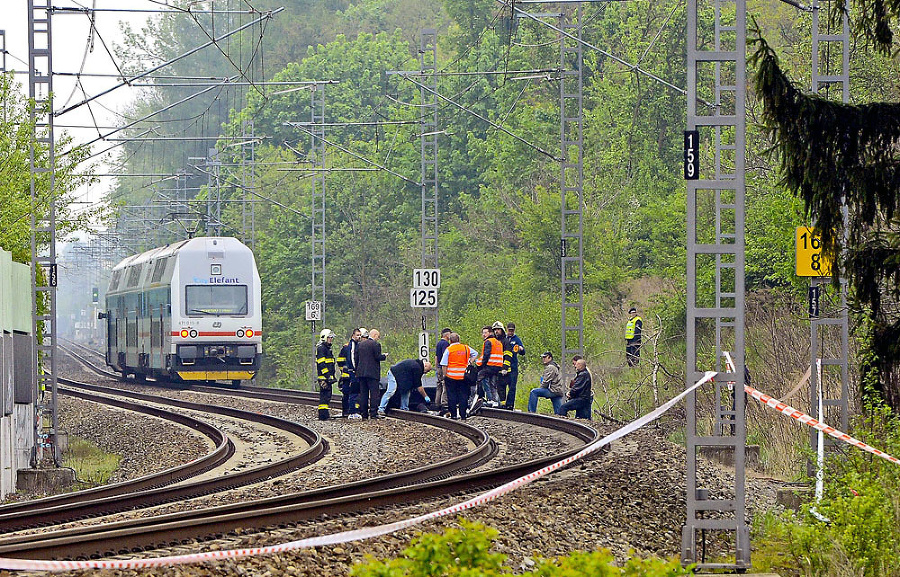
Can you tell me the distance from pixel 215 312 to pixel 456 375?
42.1ft

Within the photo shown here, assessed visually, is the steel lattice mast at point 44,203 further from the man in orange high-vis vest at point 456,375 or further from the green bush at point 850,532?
the green bush at point 850,532

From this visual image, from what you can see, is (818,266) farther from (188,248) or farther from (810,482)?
(188,248)

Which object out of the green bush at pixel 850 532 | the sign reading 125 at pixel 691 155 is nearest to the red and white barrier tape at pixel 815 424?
the green bush at pixel 850 532

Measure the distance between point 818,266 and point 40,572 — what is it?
8.55 m

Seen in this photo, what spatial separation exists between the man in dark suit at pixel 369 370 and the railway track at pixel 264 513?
5.00m

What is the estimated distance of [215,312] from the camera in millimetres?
35000

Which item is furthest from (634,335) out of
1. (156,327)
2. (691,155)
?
(691,155)

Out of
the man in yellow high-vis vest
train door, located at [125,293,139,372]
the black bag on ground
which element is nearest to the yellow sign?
the black bag on ground

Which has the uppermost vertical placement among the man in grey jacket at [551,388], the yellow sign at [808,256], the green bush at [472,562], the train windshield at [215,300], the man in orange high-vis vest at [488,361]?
the yellow sign at [808,256]

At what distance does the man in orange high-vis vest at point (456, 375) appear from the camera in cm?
2327

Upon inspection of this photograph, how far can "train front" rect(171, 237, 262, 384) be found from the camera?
34.7 m

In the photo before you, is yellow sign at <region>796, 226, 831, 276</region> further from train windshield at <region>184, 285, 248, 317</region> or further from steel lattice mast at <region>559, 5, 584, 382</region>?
train windshield at <region>184, 285, 248, 317</region>

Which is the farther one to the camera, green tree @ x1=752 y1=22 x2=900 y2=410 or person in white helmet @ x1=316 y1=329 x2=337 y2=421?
person in white helmet @ x1=316 y1=329 x2=337 y2=421

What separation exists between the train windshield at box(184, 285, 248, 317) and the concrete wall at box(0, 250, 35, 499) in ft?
42.3
